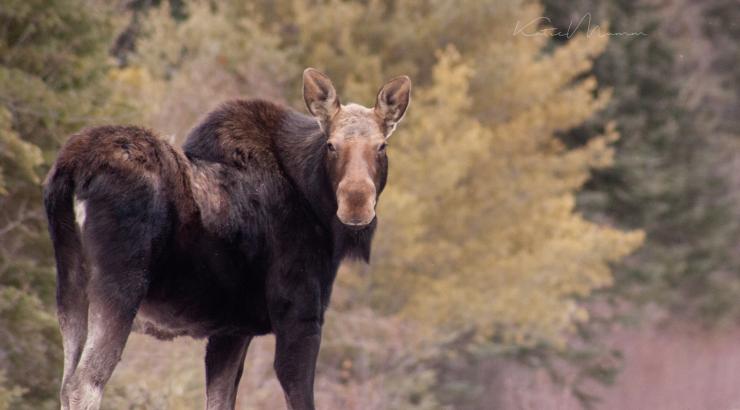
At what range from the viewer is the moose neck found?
7.72 m

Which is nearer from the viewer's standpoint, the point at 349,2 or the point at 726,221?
the point at 349,2

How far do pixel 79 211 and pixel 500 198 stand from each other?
18.4 metres

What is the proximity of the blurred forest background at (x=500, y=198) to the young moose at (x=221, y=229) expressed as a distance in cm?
581

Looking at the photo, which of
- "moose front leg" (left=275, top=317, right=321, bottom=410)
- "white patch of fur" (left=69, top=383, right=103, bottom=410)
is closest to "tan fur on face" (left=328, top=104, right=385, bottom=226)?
"moose front leg" (left=275, top=317, right=321, bottom=410)

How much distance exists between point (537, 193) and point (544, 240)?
3.09 ft

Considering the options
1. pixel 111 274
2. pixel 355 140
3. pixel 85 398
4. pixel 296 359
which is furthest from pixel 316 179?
pixel 85 398

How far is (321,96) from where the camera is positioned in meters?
7.73

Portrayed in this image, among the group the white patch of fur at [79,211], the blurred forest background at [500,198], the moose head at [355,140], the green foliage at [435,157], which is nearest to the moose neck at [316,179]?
the moose head at [355,140]

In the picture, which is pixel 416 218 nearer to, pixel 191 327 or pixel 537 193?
pixel 537 193

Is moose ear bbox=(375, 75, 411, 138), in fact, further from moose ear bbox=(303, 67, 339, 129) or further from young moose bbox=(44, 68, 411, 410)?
moose ear bbox=(303, 67, 339, 129)

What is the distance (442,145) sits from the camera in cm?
2266

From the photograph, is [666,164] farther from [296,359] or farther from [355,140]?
[296,359]

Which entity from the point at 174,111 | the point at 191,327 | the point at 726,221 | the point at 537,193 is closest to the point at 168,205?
the point at 191,327

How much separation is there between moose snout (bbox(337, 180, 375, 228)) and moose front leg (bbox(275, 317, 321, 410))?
0.72 meters
